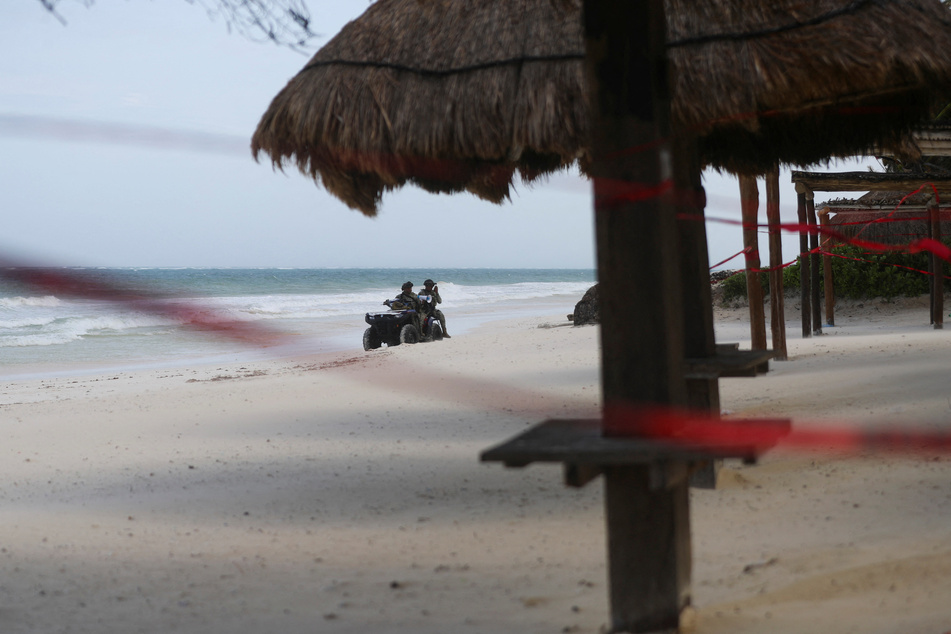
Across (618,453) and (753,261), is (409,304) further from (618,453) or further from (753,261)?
(618,453)

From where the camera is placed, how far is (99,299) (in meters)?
1.70

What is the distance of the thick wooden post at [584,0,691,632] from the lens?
211 cm

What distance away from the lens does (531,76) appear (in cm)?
352

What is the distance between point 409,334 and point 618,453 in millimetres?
10801

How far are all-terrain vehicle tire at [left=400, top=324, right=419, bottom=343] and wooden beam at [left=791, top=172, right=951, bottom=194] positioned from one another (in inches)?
227

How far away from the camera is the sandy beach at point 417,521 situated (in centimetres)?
271

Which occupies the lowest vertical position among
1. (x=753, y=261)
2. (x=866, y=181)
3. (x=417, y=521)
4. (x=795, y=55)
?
(x=417, y=521)

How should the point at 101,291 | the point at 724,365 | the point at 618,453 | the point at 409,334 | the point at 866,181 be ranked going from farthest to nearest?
the point at 409,334 → the point at 866,181 → the point at 724,365 → the point at 618,453 → the point at 101,291

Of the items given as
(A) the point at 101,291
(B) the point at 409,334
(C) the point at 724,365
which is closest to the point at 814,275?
(B) the point at 409,334

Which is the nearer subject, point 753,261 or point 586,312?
point 753,261

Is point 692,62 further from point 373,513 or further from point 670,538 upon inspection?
point 373,513

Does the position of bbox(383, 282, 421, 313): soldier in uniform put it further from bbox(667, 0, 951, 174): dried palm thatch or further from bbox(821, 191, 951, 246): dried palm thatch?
bbox(667, 0, 951, 174): dried palm thatch

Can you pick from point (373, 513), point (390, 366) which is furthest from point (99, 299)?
A: point (390, 366)

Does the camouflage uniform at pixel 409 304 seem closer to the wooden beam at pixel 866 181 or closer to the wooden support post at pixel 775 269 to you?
the wooden beam at pixel 866 181
